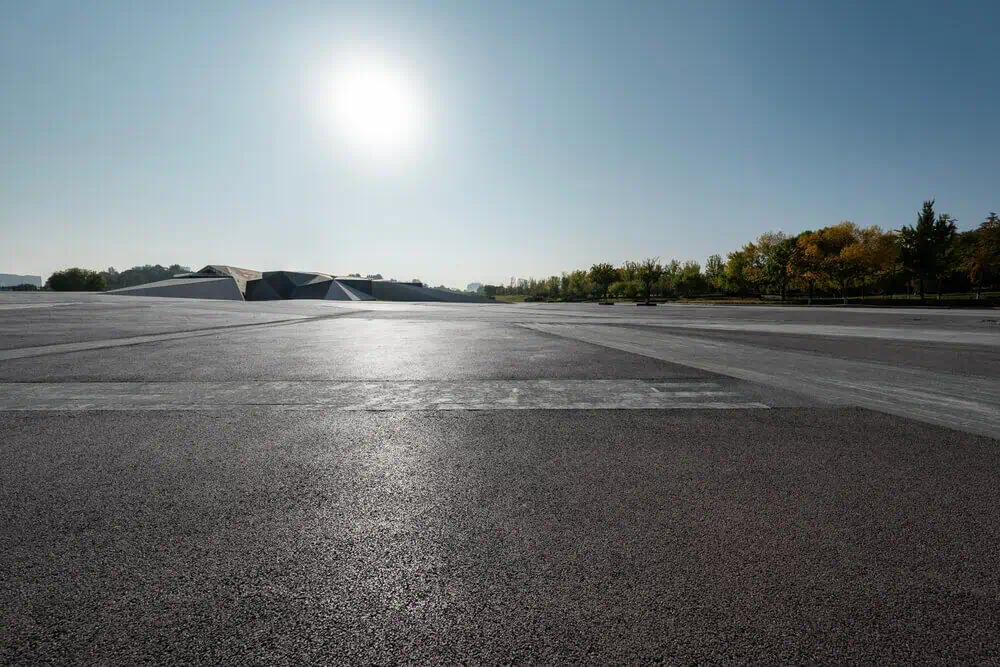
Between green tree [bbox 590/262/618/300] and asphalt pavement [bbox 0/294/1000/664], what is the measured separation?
106401 mm

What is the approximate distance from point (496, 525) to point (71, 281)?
11632cm

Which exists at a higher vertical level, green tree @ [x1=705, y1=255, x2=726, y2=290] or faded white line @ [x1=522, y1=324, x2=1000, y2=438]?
green tree @ [x1=705, y1=255, x2=726, y2=290]

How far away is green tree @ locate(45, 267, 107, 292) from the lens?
3329 inches

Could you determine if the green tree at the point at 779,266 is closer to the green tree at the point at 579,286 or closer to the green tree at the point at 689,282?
the green tree at the point at 689,282

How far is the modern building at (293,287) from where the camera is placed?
2355 inches

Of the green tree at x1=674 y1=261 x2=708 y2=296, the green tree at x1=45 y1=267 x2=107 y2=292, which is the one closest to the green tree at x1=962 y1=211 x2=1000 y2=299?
the green tree at x1=674 y1=261 x2=708 y2=296

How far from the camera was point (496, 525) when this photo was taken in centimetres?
270

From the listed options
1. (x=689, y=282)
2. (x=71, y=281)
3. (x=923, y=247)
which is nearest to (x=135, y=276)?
(x=71, y=281)

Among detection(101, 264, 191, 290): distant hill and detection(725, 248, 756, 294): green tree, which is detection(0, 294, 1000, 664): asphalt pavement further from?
detection(101, 264, 191, 290): distant hill

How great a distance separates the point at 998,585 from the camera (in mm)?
2145

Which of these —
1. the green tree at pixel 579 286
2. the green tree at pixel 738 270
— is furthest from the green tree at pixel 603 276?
the green tree at pixel 738 270

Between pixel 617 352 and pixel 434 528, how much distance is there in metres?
8.45

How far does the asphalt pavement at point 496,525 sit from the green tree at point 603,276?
10640cm

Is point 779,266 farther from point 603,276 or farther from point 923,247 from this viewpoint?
point 603,276
